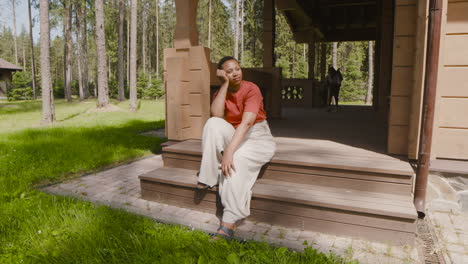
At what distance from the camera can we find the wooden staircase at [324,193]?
2.32 m

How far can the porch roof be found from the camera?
9.81 metres

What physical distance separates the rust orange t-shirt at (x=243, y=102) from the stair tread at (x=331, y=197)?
66 cm

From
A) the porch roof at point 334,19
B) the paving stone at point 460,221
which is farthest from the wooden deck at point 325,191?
the porch roof at point 334,19

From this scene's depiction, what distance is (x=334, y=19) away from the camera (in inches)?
475

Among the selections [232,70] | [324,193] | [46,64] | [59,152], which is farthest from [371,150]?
[46,64]

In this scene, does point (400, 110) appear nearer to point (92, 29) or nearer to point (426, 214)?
point (426, 214)

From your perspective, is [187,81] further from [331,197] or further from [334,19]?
[334,19]

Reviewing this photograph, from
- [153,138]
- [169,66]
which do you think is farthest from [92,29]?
[169,66]

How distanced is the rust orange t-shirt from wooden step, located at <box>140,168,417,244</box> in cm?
66

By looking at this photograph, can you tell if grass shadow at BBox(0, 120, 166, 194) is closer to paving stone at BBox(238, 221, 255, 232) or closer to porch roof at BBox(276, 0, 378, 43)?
paving stone at BBox(238, 221, 255, 232)

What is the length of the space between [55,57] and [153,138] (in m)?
52.1

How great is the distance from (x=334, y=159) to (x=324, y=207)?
0.66 m

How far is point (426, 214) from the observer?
2832 mm

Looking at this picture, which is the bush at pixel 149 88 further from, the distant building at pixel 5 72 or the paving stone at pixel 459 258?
the paving stone at pixel 459 258
